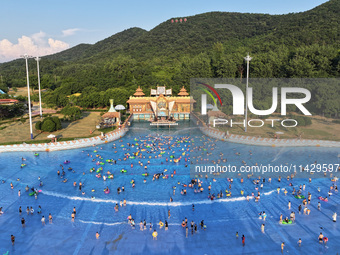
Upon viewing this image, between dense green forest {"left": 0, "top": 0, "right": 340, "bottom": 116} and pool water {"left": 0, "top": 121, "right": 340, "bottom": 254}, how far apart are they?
103 ft

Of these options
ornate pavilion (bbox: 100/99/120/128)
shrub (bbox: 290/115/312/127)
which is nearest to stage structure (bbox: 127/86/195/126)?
ornate pavilion (bbox: 100/99/120/128)

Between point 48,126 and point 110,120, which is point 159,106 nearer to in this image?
point 110,120

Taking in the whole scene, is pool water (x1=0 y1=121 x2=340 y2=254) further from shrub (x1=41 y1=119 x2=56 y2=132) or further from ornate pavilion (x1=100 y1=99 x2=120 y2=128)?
ornate pavilion (x1=100 y1=99 x2=120 y2=128)

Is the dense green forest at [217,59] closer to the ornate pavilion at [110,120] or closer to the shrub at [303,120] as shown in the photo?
the shrub at [303,120]

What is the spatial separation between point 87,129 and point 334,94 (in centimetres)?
4957

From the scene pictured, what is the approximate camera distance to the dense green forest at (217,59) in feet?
214

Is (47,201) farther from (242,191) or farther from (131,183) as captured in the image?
(242,191)

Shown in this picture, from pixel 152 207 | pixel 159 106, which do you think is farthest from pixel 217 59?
pixel 152 207

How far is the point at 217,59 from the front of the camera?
93.6 m

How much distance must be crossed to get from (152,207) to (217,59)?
2985 inches

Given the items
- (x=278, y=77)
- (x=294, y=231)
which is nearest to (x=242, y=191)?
→ (x=294, y=231)

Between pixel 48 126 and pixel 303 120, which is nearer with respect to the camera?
pixel 48 126

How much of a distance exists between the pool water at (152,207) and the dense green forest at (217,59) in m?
31.3

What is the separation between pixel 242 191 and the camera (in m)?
28.7
